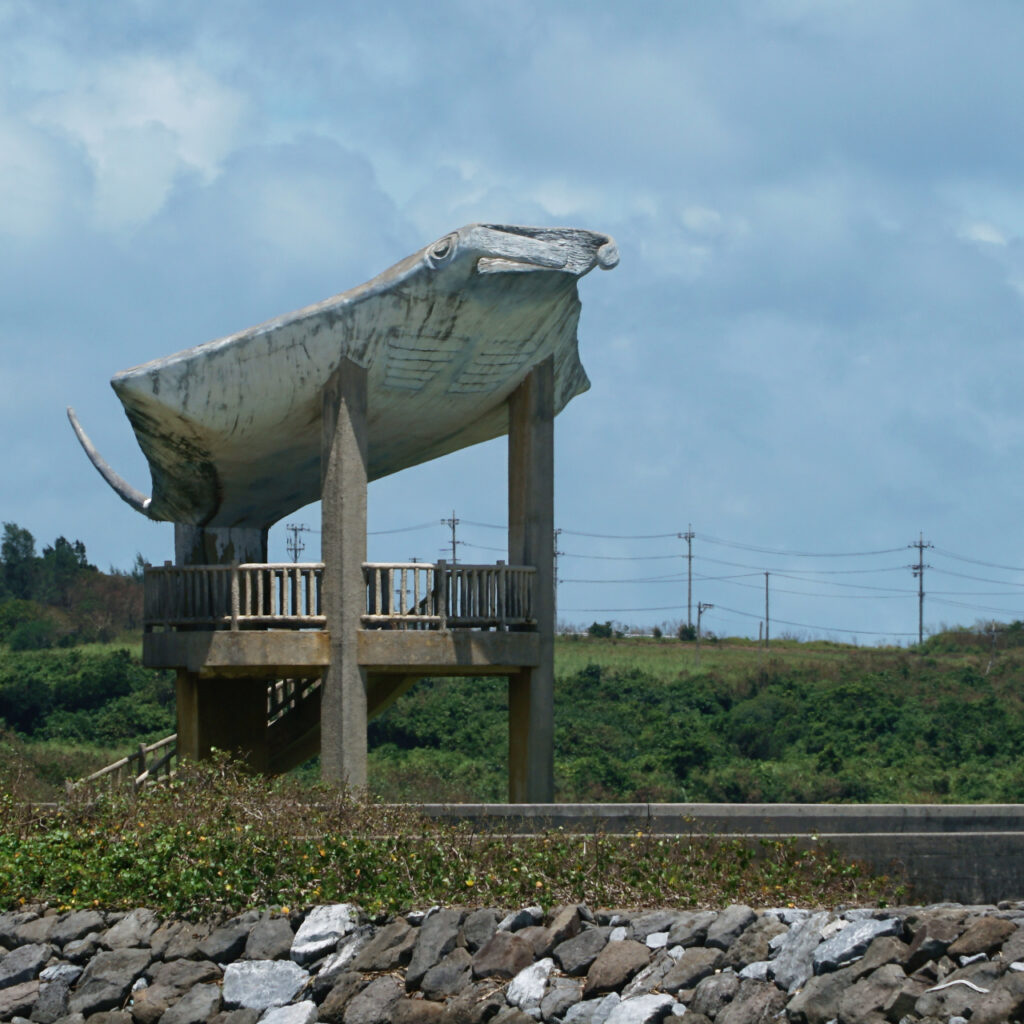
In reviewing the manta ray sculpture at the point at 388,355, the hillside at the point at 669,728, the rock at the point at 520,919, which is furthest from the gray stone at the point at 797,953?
the hillside at the point at 669,728

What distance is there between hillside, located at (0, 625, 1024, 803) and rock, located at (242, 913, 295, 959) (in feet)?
71.0

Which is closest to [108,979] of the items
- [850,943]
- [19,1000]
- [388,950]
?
[19,1000]

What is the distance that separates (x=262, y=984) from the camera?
14578 mm

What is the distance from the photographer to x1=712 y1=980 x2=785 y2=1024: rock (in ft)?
41.2

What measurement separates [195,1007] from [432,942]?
2.12 meters


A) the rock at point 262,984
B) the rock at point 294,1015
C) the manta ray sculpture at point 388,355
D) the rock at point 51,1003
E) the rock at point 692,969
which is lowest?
the rock at point 51,1003

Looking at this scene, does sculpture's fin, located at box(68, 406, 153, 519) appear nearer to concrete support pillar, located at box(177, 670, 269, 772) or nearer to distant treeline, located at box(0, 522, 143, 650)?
concrete support pillar, located at box(177, 670, 269, 772)

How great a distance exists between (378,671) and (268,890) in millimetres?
6185

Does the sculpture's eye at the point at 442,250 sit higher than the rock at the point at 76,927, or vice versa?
the sculpture's eye at the point at 442,250

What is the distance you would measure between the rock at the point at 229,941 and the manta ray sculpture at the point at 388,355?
742 cm

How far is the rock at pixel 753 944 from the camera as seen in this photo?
1318 centimetres

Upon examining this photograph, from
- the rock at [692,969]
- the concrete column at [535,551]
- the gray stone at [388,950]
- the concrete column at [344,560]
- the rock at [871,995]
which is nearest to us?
the rock at [871,995]

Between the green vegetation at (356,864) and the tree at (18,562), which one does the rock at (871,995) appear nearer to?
the green vegetation at (356,864)

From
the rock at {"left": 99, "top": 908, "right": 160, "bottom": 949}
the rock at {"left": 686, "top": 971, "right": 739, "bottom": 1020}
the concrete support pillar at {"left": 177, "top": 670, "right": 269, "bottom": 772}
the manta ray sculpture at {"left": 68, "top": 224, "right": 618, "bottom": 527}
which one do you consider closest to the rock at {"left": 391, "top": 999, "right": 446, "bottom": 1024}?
the rock at {"left": 686, "top": 971, "right": 739, "bottom": 1020}
